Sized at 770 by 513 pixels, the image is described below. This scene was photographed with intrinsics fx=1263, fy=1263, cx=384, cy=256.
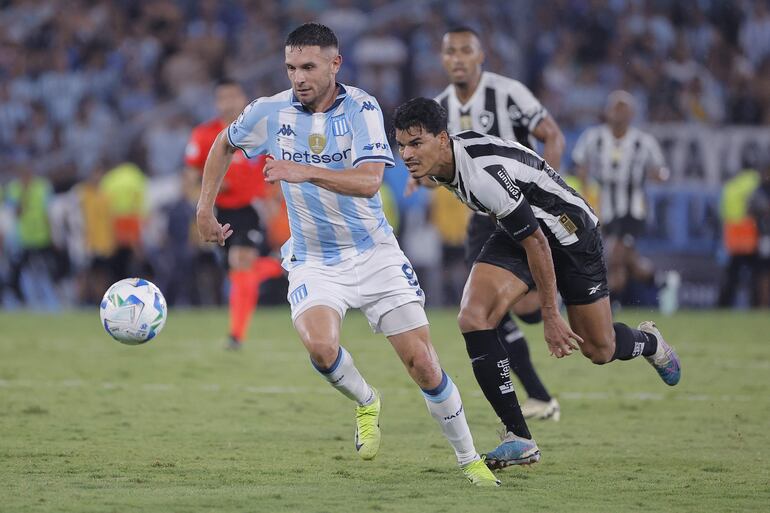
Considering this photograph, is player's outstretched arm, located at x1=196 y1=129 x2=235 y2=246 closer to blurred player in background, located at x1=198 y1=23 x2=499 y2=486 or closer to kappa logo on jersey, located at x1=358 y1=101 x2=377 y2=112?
blurred player in background, located at x1=198 y1=23 x2=499 y2=486

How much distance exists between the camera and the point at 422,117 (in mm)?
6141

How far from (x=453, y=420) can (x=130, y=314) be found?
6.95 ft

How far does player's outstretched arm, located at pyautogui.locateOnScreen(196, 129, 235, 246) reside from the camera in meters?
6.74

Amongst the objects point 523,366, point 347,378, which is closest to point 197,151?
point 523,366

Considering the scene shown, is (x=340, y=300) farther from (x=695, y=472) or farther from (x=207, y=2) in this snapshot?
(x=207, y=2)

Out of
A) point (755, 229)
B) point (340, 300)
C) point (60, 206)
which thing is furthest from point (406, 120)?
point (60, 206)

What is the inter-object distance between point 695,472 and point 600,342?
1.00m

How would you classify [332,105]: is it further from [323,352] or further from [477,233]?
[477,233]

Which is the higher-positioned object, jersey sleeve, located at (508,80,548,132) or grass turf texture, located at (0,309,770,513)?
jersey sleeve, located at (508,80,548,132)

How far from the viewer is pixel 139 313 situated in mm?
7293

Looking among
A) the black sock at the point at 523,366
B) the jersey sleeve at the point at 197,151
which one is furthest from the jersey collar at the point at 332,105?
the jersey sleeve at the point at 197,151

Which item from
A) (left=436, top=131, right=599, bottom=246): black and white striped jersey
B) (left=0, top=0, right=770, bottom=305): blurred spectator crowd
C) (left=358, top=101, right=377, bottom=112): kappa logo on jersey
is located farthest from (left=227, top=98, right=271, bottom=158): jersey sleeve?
(left=0, top=0, right=770, bottom=305): blurred spectator crowd

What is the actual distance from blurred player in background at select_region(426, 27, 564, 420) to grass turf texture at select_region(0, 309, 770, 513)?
2.55 ft

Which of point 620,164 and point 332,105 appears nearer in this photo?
point 332,105
